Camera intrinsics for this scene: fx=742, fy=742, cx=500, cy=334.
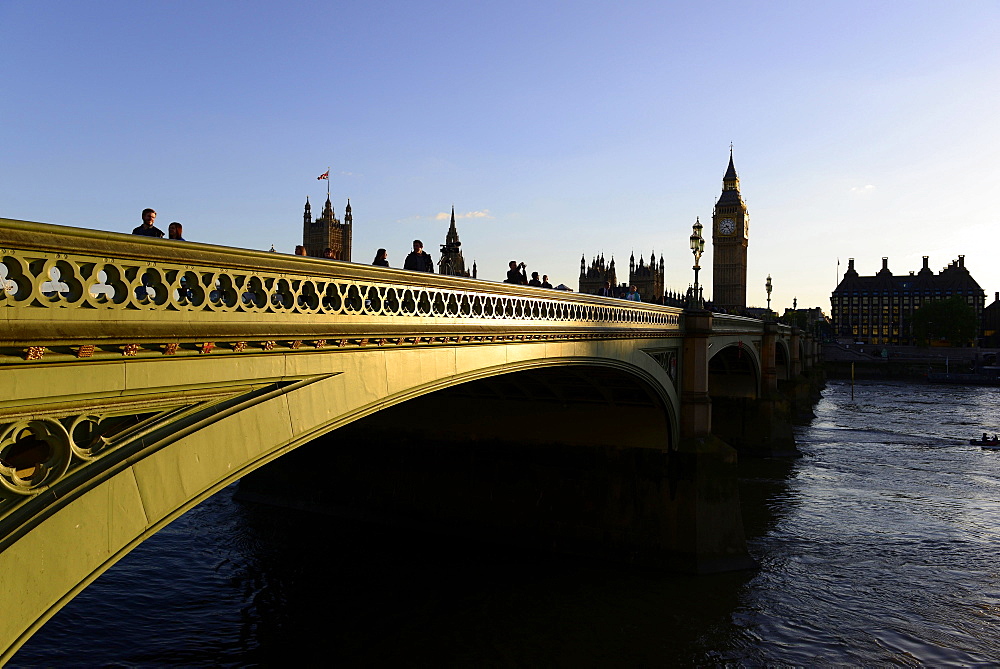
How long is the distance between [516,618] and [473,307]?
892cm

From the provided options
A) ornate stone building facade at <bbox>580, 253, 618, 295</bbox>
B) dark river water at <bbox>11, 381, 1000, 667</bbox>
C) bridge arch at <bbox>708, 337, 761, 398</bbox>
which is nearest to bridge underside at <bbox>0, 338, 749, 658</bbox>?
dark river water at <bbox>11, 381, 1000, 667</bbox>

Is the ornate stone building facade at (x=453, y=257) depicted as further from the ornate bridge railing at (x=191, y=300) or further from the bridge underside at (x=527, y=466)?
the ornate bridge railing at (x=191, y=300)

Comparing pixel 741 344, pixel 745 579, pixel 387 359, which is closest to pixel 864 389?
pixel 741 344

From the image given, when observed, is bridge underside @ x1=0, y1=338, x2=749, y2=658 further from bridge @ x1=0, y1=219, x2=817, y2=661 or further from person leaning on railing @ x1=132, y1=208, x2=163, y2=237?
person leaning on railing @ x1=132, y1=208, x2=163, y2=237

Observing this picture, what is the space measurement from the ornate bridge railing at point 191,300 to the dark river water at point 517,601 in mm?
8923

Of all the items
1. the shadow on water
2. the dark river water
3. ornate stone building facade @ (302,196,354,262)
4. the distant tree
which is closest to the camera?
the shadow on water

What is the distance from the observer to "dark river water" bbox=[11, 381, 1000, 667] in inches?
582

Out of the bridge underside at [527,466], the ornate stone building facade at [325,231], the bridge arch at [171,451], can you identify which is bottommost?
the bridge underside at [527,466]

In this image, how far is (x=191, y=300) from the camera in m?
6.00

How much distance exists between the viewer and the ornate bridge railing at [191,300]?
175 inches

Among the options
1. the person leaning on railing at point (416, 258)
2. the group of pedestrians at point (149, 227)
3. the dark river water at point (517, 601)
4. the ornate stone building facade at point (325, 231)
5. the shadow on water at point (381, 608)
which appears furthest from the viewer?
the ornate stone building facade at point (325, 231)

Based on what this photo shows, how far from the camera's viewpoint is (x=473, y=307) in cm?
1041

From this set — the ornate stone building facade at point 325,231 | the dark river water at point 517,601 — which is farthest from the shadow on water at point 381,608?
the ornate stone building facade at point 325,231

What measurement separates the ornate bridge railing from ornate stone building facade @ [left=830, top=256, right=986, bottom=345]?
169546mm
